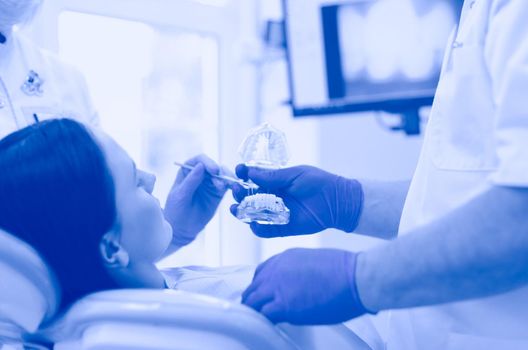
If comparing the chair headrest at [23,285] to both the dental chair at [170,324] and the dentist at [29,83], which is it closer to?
the dental chair at [170,324]

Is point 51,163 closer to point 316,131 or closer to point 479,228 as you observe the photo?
point 479,228

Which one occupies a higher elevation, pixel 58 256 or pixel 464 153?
pixel 464 153

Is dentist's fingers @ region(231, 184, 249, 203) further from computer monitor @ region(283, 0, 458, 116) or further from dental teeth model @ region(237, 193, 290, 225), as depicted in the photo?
computer monitor @ region(283, 0, 458, 116)

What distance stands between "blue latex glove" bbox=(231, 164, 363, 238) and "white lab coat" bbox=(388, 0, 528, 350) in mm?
362

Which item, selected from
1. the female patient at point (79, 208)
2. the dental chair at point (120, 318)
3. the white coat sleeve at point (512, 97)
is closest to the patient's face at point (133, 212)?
the female patient at point (79, 208)

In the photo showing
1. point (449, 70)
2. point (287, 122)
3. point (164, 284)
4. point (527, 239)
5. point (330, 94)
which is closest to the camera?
point (527, 239)

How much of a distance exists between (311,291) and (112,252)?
38cm

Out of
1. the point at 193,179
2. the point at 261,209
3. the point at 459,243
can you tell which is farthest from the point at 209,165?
the point at 459,243

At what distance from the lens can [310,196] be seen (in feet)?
4.35

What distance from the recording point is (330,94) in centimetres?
207

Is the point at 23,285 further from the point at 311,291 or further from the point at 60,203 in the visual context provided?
the point at 311,291

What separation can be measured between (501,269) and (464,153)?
0.23 meters

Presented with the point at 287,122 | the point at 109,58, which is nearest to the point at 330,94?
the point at 287,122

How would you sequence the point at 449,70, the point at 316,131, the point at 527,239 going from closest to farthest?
the point at 527,239 → the point at 449,70 → the point at 316,131
